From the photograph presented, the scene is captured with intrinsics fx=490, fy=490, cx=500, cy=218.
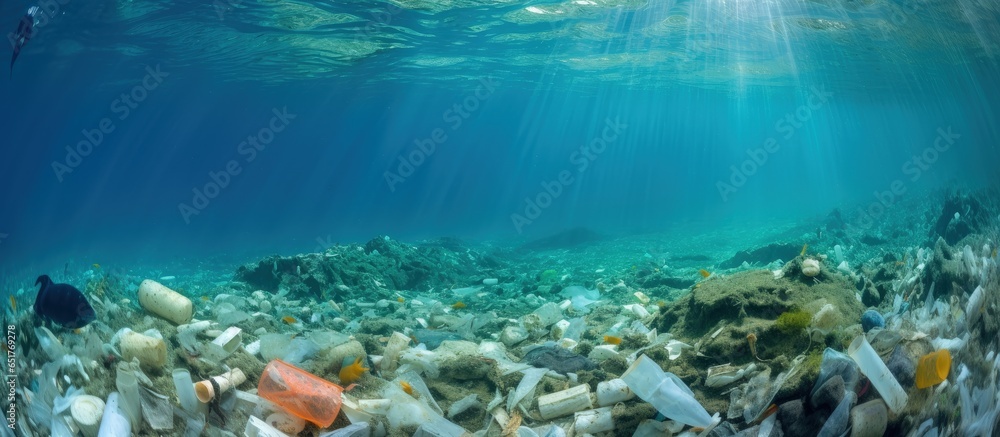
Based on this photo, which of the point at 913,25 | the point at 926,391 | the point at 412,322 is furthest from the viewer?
the point at 913,25

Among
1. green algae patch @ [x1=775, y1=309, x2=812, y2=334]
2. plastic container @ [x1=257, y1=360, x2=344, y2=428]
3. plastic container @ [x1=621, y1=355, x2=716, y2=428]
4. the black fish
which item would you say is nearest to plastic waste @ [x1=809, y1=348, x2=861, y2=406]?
plastic container @ [x1=621, y1=355, x2=716, y2=428]

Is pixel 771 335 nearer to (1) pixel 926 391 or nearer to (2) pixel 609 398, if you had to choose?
(1) pixel 926 391

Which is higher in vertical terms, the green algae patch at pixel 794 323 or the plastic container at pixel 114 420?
the plastic container at pixel 114 420

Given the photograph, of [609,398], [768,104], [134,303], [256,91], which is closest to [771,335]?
[609,398]

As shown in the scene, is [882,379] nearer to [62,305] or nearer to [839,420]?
[839,420]

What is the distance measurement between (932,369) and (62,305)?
3.94 metres

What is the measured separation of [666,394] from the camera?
2166 millimetres

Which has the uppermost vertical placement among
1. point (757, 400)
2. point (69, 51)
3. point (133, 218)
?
point (69, 51)

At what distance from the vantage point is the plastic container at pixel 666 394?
2.10m

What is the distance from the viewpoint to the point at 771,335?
2.71m

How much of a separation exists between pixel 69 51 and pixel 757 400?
9.52 meters

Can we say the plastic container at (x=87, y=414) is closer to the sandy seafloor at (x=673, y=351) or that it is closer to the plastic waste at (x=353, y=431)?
the sandy seafloor at (x=673, y=351)

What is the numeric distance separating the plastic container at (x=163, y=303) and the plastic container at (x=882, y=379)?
12.6ft

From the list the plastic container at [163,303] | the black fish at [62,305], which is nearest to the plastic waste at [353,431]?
the black fish at [62,305]
